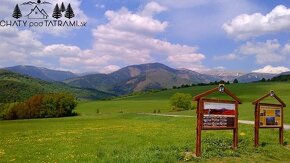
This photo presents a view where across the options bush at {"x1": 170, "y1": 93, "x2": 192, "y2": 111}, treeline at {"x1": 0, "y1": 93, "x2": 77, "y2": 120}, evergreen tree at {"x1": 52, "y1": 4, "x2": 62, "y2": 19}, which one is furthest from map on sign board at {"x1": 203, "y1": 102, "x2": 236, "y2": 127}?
bush at {"x1": 170, "y1": 93, "x2": 192, "y2": 111}

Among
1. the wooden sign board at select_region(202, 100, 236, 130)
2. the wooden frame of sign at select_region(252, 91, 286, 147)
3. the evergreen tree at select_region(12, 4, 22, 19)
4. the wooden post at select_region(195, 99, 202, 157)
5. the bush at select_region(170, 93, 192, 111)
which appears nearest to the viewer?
the wooden post at select_region(195, 99, 202, 157)

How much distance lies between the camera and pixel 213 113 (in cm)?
2186

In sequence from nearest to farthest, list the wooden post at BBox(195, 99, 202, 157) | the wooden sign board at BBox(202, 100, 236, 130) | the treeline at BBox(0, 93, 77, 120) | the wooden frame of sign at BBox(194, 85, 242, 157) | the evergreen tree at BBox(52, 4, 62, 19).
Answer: the wooden post at BBox(195, 99, 202, 157)
the wooden frame of sign at BBox(194, 85, 242, 157)
the wooden sign board at BBox(202, 100, 236, 130)
the evergreen tree at BBox(52, 4, 62, 19)
the treeline at BBox(0, 93, 77, 120)

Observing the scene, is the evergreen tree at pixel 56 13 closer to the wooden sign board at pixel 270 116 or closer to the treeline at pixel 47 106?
the wooden sign board at pixel 270 116

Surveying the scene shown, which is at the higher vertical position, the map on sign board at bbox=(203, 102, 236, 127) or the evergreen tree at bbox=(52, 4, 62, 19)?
the evergreen tree at bbox=(52, 4, 62, 19)

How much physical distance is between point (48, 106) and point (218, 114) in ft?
381

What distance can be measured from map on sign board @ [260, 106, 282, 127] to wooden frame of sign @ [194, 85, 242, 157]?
3.28 meters

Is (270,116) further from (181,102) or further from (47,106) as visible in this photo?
(47,106)

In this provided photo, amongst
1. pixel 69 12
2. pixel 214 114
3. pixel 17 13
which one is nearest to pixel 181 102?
pixel 69 12

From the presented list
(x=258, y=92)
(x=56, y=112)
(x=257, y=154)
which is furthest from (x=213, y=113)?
(x=258, y=92)

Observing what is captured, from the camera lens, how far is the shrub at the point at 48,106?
431 ft

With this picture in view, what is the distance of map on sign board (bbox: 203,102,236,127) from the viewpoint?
21438 millimetres

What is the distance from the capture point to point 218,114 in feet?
72.9

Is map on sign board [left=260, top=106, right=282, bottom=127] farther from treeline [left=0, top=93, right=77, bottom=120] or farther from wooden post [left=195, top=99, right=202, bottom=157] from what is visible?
treeline [left=0, top=93, right=77, bottom=120]
